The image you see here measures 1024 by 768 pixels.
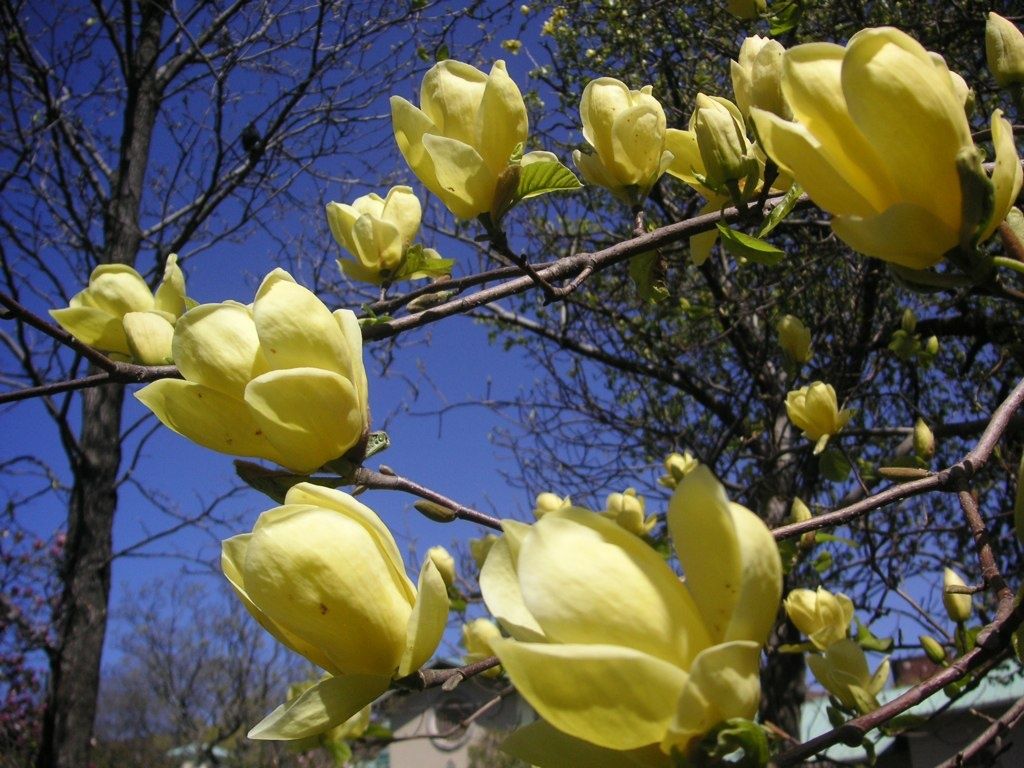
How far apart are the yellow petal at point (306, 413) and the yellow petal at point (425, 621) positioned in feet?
0.55

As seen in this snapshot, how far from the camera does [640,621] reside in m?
0.41

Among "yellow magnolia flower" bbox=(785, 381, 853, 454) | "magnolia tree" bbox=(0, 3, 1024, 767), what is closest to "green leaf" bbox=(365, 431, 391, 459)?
"magnolia tree" bbox=(0, 3, 1024, 767)

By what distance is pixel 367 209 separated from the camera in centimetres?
112

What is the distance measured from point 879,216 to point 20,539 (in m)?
7.01

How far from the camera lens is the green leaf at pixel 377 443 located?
0.75 metres

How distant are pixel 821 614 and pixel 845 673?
13.6 inches

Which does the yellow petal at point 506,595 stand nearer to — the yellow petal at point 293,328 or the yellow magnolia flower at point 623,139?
the yellow petal at point 293,328

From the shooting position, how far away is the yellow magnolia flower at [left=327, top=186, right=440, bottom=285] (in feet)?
3.45

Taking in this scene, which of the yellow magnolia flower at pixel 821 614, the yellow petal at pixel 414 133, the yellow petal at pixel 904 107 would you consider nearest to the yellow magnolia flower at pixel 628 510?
the yellow magnolia flower at pixel 821 614

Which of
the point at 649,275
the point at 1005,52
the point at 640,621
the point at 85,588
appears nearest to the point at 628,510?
the point at 649,275

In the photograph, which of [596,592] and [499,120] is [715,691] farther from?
[499,120]

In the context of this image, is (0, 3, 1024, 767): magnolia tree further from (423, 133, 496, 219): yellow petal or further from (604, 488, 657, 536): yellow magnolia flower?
(604, 488, 657, 536): yellow magnolia flower

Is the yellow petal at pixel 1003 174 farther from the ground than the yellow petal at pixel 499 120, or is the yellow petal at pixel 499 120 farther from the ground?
the yellow petal at pixel 499 120

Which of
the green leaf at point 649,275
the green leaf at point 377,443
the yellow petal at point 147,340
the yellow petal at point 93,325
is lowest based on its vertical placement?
the green leaf at point 377,443
